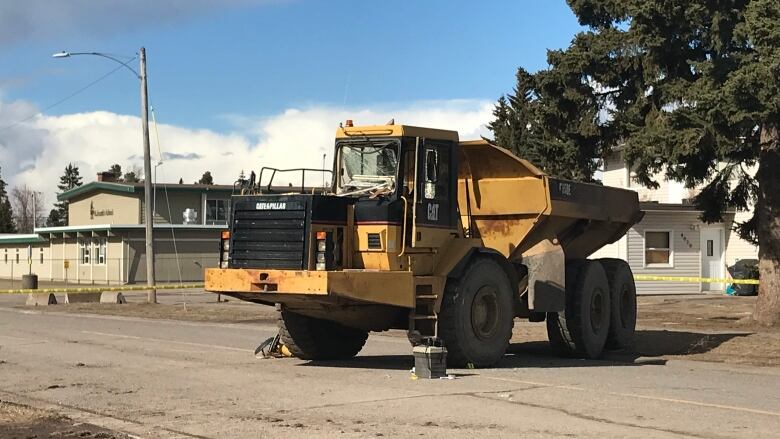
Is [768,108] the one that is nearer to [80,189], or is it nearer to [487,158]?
[487,158]

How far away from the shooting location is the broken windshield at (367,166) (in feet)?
41.1

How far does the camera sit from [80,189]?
222 feet

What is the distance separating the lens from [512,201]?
46.6ft

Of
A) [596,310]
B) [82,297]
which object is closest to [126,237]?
[82,297]

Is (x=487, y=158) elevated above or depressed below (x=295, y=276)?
above

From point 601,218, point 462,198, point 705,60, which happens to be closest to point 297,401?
point 462,198

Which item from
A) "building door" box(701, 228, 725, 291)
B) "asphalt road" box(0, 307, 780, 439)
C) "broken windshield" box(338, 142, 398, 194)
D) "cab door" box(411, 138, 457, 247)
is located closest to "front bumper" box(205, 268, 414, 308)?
"cab door" box(411, 138, 457, 247)

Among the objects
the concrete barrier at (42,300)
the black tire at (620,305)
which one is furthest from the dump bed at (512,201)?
the concrete barrier at (42,300)

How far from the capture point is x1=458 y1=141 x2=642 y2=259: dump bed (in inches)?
555

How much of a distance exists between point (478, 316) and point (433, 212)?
1.69 meters

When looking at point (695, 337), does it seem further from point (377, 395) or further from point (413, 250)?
point (377, 395)

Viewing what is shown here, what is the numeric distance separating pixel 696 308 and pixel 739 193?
6400 millimetres

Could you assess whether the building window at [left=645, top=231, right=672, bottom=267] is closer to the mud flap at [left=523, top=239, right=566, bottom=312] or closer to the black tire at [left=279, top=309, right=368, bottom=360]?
the mud flap at [left=523, top=239, right=566, bottom=312]

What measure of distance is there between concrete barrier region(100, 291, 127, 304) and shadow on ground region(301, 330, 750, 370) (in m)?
20.3
